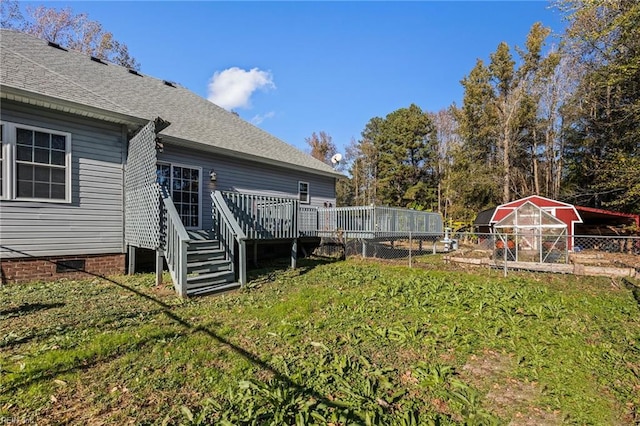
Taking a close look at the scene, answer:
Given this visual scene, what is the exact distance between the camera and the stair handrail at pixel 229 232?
255 inches

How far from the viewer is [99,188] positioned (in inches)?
286

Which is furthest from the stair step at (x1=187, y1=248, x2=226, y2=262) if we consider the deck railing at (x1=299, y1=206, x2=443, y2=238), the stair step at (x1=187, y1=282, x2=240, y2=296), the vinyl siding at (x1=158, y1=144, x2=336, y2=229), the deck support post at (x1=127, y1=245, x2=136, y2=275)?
the deck railing at (x1=299, y1=206, x2=443, y2=238)

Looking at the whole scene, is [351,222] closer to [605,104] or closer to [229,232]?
[229,232]

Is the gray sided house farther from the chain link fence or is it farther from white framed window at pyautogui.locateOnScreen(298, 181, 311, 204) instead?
white framed window at pyautogui.locateOnScreen(298, 181, 311, 204)

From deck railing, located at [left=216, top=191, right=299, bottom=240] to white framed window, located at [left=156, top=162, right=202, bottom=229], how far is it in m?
2.08

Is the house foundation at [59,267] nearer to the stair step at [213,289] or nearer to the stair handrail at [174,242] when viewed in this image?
the stair handrail at [174,242]

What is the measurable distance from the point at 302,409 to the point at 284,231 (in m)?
6.37

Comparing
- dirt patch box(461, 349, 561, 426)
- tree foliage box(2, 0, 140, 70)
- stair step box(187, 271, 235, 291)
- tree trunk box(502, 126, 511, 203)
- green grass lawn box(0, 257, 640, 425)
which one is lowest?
dirt patch box(461, 349, 561, 426)

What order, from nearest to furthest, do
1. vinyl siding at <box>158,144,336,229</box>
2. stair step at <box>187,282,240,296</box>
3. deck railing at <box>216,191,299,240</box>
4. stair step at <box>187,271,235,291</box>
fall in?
stair step at <box>187,282,240,296</box> → stair step at <box>187,271,235,291</box> → deck railing at <box>216,191,299,240</box> → vinyl siding at <box>158,144,336,229</box>

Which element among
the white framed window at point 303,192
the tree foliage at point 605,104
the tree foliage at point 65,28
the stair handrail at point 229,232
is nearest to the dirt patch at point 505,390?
the stair handrail at point 229,232

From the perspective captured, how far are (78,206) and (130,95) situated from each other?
14.9 ft

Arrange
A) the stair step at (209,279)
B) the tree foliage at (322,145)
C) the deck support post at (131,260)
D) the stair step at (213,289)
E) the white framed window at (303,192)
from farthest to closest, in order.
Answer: the tree foliage at (322,145) → the white framed window at (303,192) → the deck support post at (131,260) → the stair step at (209,279) → the stair step at (213,289)

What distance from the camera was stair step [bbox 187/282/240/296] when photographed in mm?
5642

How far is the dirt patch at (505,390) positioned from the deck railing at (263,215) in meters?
5.42
